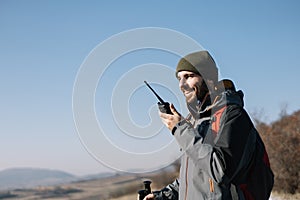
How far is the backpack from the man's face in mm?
333

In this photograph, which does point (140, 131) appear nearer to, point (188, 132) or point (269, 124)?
point (188, 132)

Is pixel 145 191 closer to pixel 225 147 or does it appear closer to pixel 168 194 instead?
pixel 168 194

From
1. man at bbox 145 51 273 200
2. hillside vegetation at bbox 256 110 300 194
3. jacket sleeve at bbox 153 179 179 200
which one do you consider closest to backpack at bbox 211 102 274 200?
man at bbox 145 51 273 200

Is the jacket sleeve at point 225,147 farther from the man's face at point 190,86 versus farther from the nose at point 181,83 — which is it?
the nose at point 181,83

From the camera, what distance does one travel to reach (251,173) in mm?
2777

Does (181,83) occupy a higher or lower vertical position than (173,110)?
higher

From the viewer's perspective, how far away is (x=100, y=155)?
3.21 metres

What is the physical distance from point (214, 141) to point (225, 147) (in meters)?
0.13

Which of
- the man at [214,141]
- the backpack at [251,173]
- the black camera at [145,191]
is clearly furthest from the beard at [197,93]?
the black camera at [145,191]

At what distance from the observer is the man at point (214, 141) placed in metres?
2.69

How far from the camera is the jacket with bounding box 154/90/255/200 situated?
267 centimetres

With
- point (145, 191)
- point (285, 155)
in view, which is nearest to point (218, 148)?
point (145, 191)

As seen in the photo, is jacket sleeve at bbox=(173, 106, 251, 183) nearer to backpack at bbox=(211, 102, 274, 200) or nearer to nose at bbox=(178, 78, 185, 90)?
backpack at bbox=(211, 102, 274, 200)

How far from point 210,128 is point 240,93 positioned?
365mm
